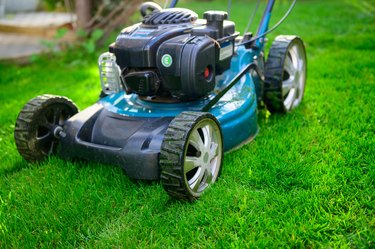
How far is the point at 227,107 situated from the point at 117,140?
65 cm

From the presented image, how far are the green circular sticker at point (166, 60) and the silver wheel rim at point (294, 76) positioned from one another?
1.08 meters

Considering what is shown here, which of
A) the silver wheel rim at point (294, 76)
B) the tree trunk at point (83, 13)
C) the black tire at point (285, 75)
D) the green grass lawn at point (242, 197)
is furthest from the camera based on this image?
the tree trunk at point (83, 13)

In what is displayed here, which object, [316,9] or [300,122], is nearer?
[300,122]

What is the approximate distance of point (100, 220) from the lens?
6.85 ft

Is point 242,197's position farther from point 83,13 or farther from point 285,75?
point 83,13

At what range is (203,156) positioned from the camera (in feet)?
7.19

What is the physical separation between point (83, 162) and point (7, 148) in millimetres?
651

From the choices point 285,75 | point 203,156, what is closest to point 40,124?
point 203,156

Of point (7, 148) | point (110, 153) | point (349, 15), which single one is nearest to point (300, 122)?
point (110, 153)

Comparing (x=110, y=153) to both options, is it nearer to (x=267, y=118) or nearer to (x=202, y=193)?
(x=202, y=193)

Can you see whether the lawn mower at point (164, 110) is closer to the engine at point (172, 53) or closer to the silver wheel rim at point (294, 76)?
the engine at point (172, 53)

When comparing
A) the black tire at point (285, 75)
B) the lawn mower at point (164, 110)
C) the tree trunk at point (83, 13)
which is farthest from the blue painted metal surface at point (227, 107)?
the tree trunk at point (83, 13)

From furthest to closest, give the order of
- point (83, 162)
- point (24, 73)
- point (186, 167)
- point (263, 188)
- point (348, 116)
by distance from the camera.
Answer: point (24, 73) < point (348, 116) < point (83, 162) < point (263, 188) < point (186, 167)

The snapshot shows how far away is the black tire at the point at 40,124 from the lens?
2541 mm
